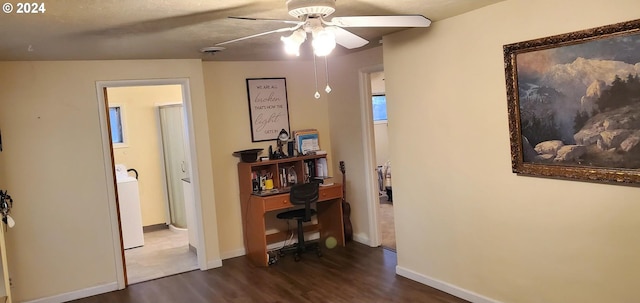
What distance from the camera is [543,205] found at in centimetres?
303

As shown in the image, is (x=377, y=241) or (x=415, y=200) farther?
(x=377, y=241)

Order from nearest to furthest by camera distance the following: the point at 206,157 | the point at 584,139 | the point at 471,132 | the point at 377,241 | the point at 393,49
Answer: the point at 584,139 < the point at 471,132 < the point at 393,49 < the point at 206,157 < the point at 377,241

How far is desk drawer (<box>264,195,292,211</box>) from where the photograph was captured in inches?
192

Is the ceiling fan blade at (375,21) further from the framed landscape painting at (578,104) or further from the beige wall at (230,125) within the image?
the beige wall at (230,125)

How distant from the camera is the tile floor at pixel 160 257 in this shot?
4977 mm

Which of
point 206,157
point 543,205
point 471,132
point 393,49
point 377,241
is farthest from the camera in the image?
point 377,241

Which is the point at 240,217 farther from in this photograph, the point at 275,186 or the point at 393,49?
the point at 393,49

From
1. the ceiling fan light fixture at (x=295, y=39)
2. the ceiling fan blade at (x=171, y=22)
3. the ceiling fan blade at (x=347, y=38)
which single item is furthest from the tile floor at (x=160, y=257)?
the ceiling fan light fixture at (x=295, y=39)

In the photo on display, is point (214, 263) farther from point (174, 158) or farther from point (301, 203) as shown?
point (174, 158)

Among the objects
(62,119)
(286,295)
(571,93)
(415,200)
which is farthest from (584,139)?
(62,119)

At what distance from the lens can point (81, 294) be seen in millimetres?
4387

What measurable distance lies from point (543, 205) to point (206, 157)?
3178 millimetres

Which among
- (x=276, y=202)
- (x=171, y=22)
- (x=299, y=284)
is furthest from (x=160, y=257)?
(x=171, y=22)

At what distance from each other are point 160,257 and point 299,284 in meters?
2.06
